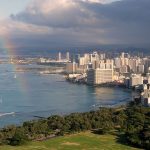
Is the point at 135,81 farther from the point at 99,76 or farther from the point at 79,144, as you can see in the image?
the point at 79,144

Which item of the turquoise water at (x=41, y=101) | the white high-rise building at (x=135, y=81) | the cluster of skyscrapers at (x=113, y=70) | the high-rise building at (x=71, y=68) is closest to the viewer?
the turquoise water at (x=41, y=101)

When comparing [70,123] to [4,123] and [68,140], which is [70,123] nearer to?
[68,140]

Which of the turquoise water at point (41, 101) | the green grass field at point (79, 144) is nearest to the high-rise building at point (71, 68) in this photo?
the turquoise water at point (41, 101)

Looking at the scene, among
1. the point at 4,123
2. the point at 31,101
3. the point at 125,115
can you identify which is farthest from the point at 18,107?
the point at 125,115

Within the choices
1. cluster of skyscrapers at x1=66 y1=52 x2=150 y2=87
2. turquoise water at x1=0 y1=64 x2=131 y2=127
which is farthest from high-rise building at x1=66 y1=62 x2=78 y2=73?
turquoise water at x1=0 y1=64 x2=131 y2=127

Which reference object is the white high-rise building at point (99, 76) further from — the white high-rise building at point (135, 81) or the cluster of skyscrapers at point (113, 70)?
the white high-rise building at point (135, 81)
